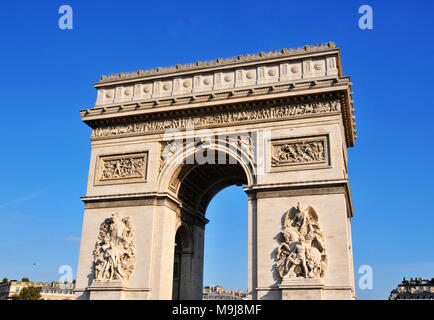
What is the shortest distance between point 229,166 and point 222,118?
2.90 meters

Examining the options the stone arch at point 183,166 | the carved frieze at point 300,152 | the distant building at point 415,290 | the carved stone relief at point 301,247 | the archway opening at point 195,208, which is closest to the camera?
the carved stone relief at point 301,247

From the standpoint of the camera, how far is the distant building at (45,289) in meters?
70.6

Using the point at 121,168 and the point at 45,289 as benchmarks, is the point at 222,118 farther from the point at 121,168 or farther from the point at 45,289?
the point at 45,289

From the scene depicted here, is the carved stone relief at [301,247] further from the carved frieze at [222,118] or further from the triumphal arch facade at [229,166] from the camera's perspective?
the carved frieze at [222,118]

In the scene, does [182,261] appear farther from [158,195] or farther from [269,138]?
[269,138]

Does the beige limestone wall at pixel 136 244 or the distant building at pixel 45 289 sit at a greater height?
the distant building at pixel 45 289

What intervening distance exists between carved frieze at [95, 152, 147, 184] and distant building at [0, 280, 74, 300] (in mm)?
53024

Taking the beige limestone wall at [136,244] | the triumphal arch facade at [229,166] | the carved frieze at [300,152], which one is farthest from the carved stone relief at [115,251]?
the carved frieze at [300,152]

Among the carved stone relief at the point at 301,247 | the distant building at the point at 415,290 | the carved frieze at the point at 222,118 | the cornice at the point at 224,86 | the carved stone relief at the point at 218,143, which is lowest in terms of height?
the carved stone relief at the point at 301,247

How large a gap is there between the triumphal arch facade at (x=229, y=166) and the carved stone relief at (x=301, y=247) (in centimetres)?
4

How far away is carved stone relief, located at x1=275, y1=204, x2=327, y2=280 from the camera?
17.3 meters

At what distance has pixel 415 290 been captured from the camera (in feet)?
193

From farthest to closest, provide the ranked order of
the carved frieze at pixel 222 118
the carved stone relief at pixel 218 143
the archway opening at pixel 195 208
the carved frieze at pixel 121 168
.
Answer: the archway opening at pixel 195 208, the carved frieze at pixel 121 168, the carved stone relief at pixel 218 143, the carved frieze at pixel 222 118
